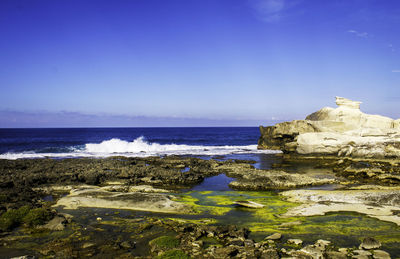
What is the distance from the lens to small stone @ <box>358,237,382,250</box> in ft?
34.0

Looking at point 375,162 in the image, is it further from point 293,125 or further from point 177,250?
point 177,250

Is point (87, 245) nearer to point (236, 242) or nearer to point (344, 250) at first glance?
point (236, 242)

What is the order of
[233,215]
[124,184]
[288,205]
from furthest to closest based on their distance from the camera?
[124,184] → [288,205] → [233,215]

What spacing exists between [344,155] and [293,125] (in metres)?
12.8

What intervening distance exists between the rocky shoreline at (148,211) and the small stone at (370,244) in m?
0.14

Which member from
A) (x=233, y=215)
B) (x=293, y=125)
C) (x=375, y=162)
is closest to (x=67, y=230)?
(x=233, y=215)

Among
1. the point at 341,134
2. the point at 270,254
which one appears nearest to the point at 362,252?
the point at 270,254

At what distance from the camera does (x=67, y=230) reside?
41.0ft

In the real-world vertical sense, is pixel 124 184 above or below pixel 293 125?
below

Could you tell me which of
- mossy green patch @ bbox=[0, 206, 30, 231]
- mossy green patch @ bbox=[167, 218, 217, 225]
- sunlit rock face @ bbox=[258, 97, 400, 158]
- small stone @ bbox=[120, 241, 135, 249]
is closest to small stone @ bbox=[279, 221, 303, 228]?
mossy green patch @ bbox=[167, 218, 217, 225]

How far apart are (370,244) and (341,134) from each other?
34.6m

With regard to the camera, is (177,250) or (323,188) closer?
(177,250)

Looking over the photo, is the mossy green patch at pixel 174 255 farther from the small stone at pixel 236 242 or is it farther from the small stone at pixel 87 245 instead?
the small stone at pixel 87 245

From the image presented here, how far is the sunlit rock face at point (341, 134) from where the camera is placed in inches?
1473
